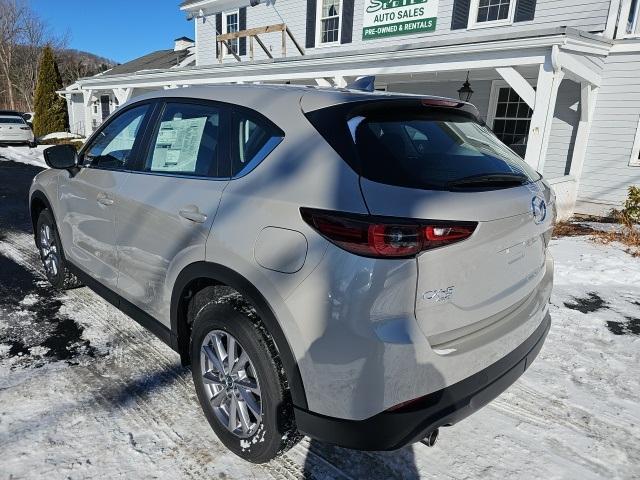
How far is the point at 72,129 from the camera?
29594mm

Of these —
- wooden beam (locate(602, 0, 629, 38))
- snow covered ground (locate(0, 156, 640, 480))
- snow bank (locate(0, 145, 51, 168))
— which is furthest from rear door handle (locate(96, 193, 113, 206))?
snow bank (locate(0, 145, 51, 168))

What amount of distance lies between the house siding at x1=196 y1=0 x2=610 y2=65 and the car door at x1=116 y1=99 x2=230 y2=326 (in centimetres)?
664

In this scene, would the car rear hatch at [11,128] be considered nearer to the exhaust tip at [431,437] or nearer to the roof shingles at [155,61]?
the roof shingles at [155,61]

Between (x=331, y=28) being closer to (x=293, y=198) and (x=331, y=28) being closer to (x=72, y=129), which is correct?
(x=293, y=198)

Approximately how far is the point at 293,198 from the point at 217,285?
720 millimetres

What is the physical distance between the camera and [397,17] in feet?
37.4

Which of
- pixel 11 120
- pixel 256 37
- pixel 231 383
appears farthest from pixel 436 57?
pixel 11 120

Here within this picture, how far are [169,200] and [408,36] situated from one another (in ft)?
33.9

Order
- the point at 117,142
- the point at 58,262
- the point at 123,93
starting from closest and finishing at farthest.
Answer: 1. the point at 117,142
2. the point at 58,262
3. the point at 123,93

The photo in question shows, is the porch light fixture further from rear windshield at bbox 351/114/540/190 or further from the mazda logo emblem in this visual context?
the mazda logo emblem

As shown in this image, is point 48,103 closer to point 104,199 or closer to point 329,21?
point 329,21

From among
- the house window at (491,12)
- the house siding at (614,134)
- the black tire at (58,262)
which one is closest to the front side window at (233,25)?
the house window at (491,12)

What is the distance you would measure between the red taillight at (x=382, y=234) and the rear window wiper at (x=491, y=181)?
246 mm

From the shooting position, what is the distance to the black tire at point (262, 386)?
193cm
